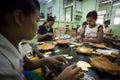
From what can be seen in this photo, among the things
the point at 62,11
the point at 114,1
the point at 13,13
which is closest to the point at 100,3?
the point at 114,1

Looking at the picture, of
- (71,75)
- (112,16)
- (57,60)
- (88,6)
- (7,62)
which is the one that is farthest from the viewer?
(88,6)

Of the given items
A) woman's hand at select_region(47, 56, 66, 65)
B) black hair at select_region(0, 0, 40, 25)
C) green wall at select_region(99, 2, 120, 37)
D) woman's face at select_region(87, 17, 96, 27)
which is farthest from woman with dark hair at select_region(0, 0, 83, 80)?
green wall at select_region(99, 2, 120, 37)

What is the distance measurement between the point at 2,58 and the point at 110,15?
4753 mm

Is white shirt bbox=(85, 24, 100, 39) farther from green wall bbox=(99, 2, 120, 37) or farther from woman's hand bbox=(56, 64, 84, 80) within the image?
green wall bbox=(99, 2, 120, 37)

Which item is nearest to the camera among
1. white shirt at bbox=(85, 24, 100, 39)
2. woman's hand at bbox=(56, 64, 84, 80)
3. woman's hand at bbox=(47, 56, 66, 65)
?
woman's hand at bbox=(56, 64, 84, 80)

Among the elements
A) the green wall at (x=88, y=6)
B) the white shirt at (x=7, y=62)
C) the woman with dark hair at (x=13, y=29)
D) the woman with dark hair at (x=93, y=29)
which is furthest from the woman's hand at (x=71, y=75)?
the green wall at (x=88, y=6)

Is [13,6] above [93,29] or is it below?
above

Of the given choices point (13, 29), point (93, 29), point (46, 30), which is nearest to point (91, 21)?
point (93, 29)

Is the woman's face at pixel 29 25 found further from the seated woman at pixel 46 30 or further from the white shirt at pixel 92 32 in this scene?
the white shirt at pixel 92 32

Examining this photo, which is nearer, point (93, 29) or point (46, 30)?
point (93, 29)

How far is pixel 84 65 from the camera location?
0.85 metres

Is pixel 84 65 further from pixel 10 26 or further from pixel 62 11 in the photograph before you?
pixel 62 11

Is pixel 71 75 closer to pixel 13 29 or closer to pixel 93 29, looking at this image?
pixel 13 29

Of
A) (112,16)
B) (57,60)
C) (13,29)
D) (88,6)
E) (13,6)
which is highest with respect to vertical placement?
(88,6)
